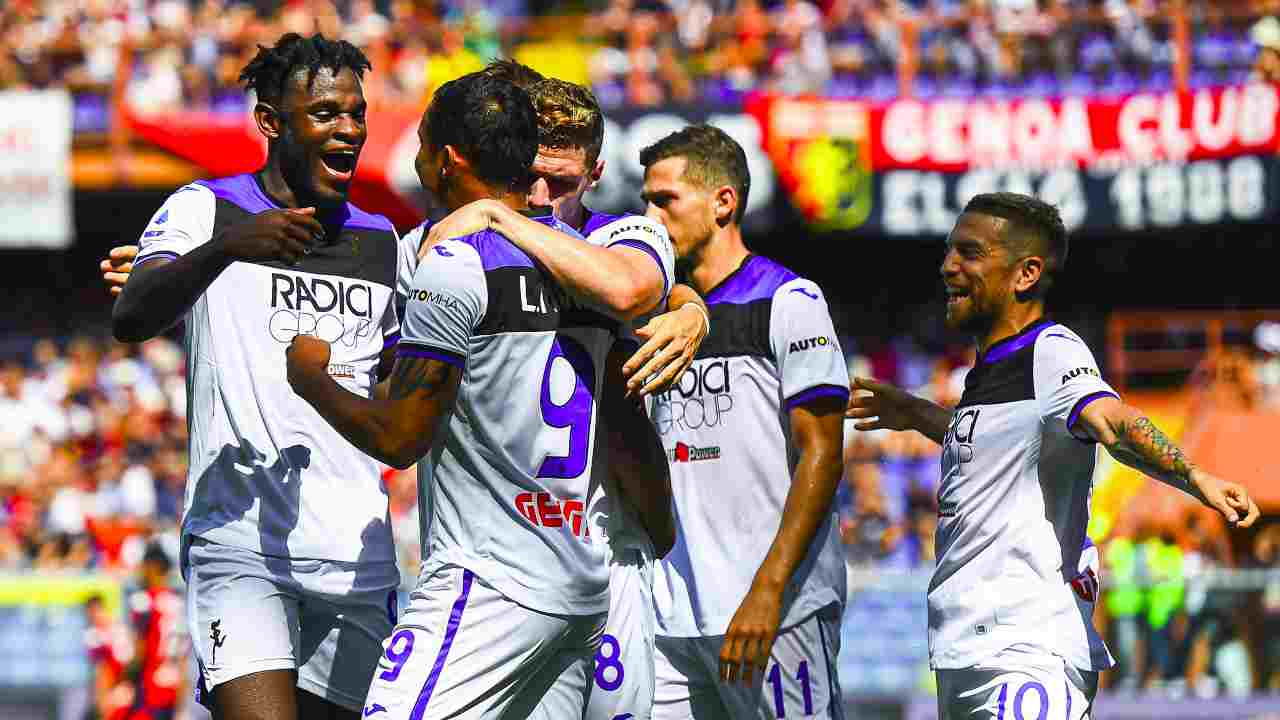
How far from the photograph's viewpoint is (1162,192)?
1850 centimetres

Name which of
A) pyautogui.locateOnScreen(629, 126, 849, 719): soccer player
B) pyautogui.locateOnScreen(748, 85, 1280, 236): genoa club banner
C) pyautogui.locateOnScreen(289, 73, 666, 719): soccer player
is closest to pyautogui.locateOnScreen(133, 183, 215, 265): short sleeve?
pyautogui.locateOnScreen(289, 73, 666, 719): soccer player

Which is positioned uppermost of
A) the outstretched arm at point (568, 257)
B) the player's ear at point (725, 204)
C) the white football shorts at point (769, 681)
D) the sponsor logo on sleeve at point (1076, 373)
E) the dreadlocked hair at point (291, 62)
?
the dreadlocked hair at point (291, 62)

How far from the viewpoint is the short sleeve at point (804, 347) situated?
511cm

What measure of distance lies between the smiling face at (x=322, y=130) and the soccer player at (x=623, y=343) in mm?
524

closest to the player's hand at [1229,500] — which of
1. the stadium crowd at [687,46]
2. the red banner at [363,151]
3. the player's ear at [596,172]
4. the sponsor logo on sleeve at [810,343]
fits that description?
the sponsor logo on sleeve at [810,343]

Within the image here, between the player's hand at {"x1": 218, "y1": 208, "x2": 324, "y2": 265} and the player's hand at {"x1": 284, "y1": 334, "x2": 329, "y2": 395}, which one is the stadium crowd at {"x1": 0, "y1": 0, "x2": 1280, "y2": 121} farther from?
the player's hand at {"x1": 284, "y1": 334, "x2": 329, "y2": 395}

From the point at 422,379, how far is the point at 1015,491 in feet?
6.35

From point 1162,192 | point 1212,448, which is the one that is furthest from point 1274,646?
point 1162,192

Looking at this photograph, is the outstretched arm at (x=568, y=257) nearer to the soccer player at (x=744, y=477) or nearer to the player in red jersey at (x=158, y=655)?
the soccer player at (x=744, y=477)

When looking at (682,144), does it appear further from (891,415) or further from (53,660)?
(53,660)

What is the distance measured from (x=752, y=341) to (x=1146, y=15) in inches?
564

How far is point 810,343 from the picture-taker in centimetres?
516

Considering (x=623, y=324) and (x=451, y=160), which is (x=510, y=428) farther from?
(x=451, y=160)

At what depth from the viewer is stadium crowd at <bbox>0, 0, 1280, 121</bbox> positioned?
18.3 m
